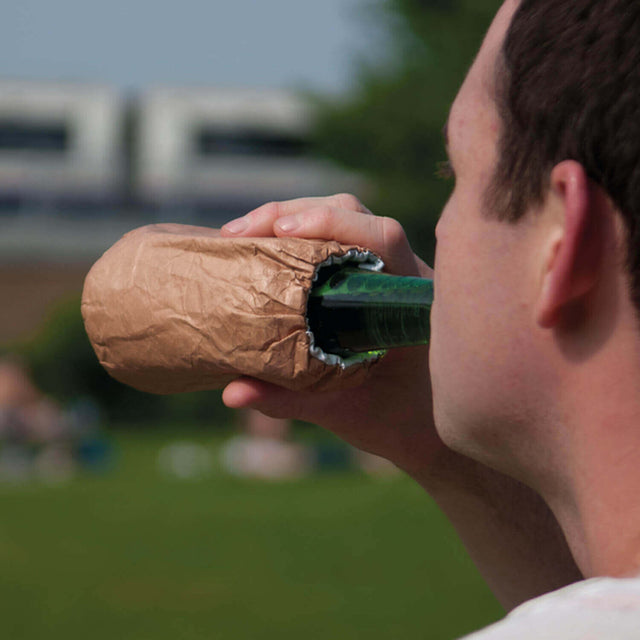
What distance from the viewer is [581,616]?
3.11ft

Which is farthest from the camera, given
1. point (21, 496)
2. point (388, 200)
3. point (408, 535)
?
point (388, 200)

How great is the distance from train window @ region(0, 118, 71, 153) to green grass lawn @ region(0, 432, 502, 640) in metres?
43.1

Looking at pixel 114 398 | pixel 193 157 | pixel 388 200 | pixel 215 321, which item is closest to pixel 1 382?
pixel 114 398

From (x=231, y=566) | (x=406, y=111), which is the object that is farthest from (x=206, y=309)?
(x=406, y=111)

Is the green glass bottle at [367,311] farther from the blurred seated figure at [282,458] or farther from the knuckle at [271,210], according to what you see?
the blurred seated figure at [282,458]

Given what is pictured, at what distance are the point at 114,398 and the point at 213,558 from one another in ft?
47.5

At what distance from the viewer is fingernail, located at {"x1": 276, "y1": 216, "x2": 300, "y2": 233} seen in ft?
5.57

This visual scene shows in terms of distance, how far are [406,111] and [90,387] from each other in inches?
391

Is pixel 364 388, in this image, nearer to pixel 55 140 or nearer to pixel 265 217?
pixel 265 217

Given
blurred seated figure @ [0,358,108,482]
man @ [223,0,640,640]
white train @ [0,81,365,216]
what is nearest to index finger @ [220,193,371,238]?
man @ [223,0,640,640]

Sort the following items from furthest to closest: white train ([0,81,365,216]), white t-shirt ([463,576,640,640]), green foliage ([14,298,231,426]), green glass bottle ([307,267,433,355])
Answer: white train ([0,81,365,216]) → green foliage ([14,298,231,426]) → green glass bottle ([307,267,433,355]) → white t-shirt ([463,576,640,640])

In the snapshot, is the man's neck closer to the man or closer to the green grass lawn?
the man

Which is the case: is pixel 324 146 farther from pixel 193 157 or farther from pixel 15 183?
pixel 15 183

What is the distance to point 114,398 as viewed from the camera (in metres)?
22.0
